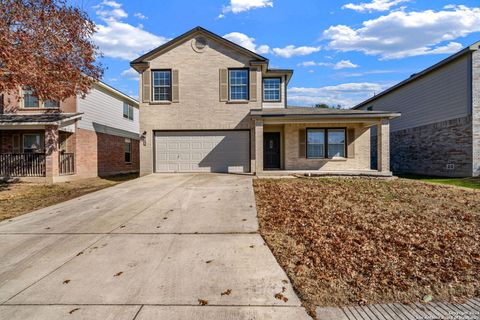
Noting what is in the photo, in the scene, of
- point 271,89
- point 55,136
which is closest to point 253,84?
point 271,89

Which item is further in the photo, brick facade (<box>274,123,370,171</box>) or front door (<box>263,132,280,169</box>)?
front door (<box>263,132,280,169</box>)

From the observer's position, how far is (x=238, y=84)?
16016 mm

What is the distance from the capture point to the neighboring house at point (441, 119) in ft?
48.3

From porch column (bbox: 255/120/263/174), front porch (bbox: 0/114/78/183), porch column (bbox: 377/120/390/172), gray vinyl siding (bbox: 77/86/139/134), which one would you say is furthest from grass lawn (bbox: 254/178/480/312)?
gray vinyl siding (bbox: 77/86/139/134)

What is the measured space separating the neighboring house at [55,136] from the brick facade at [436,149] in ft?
65.1

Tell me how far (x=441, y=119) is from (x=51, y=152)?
21.7m

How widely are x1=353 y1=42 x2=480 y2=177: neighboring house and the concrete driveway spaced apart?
44.5ft

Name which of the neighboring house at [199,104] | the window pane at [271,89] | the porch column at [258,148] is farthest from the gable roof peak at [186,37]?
the porch column at [258,148]

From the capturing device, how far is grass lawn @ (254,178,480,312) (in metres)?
3.61

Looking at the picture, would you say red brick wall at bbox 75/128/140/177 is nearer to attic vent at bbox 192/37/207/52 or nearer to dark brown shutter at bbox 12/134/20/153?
dark brown shutter at bbox 12/134/20/153

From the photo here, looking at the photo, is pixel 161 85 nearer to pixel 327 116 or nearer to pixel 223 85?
pixel 223 85

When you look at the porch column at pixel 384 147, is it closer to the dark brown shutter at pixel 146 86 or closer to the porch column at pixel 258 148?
the porch column at pixel 258 148

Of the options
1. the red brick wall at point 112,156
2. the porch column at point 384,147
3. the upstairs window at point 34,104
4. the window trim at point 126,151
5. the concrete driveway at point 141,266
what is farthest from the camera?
the window trim at point 126,151

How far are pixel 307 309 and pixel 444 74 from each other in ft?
60.5
